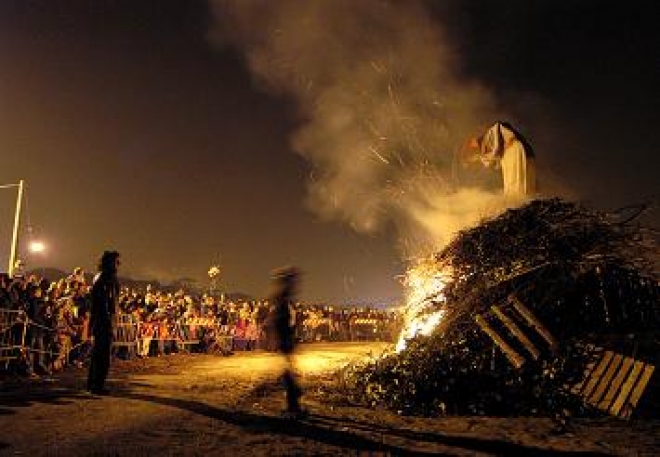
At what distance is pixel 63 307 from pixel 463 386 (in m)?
10.5

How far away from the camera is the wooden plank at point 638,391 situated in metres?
9.36

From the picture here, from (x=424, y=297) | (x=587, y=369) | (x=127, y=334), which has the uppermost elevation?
(x=424, y=297)

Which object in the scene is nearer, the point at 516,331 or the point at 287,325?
the point at 287,325

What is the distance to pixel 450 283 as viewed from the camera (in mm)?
12180

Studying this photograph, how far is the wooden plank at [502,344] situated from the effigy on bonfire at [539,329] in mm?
18

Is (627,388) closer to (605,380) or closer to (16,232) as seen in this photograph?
(605,380)

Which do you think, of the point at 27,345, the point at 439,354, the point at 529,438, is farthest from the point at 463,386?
the point at 27,345

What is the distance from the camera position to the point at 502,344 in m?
10.5

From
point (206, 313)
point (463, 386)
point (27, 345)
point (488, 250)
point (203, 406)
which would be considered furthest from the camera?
point (206, 313)

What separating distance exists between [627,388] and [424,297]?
4.65m

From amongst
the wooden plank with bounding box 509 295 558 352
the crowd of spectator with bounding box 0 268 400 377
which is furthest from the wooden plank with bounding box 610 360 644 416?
the crowd of spectator with bounding box 0 268 400 377

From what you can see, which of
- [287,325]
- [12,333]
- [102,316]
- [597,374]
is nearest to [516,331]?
[597,374]

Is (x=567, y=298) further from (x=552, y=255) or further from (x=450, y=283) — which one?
(x=450, y=283)

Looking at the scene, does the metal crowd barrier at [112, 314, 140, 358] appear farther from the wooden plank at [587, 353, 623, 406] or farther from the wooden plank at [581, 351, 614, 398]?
the wooden plank at [587, 353, 623, 406]
